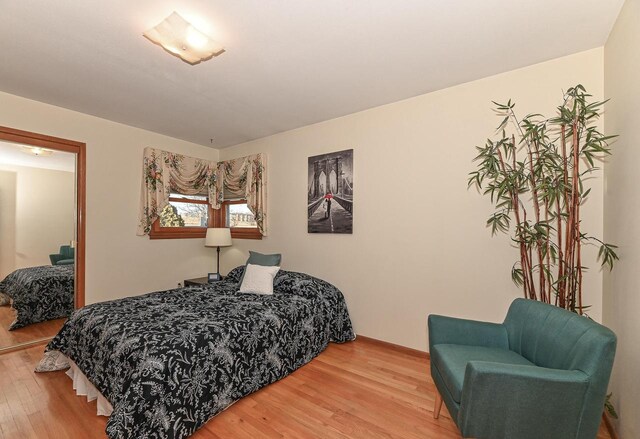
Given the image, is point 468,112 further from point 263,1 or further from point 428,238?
point 263,1

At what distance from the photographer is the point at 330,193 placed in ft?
11.5

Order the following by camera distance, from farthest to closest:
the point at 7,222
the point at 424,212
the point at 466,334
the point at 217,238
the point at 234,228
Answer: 1. the point at 234,228
2. the point at 217,238
3. the point at 7,222
4. the point at 424,212
5. the point at 466,334

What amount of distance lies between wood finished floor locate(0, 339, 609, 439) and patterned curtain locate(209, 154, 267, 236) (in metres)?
2.21

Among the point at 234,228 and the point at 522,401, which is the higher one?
the point at 234,228

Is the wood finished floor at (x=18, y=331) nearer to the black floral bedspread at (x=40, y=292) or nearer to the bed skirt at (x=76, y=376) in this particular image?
the black floral bedspread at (x=40, y=292)

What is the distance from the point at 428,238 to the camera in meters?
2.80

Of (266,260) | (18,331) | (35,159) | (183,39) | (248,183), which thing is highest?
(183,39)

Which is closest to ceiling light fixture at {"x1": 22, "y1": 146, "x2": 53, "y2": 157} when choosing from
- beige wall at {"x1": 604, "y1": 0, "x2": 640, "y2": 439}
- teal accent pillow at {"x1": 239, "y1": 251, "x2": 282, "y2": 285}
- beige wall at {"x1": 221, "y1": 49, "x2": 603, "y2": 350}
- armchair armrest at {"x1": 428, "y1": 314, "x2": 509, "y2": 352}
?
teal accent pillow at {"x1": 239, "y1": 251, "x2": 282, "y2": 285}

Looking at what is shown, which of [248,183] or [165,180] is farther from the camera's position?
[248,183]

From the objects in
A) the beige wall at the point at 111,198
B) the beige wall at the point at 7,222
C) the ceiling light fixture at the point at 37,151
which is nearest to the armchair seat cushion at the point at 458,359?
the beige wall at the point at 111,198

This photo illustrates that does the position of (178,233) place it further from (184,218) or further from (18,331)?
(18,331)

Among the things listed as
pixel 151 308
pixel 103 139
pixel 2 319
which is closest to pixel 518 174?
pixel 151 308

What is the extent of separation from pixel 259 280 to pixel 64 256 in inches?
88.0

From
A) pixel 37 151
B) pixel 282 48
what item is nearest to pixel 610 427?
pixel 282 48
